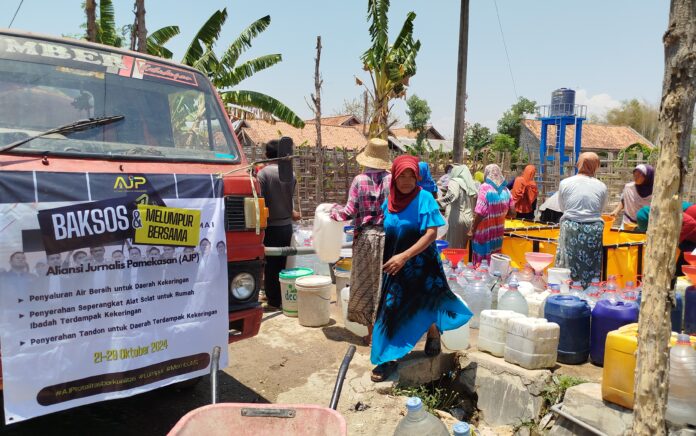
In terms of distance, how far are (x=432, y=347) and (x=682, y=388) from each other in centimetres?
183

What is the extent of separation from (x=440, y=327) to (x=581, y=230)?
2482 mm

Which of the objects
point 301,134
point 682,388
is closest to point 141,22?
point 682,388

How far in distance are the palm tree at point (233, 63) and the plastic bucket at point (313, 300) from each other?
775 cm

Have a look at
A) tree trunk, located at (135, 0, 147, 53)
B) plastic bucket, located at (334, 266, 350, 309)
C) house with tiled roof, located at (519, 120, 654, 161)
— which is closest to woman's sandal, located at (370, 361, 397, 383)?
plastic bucket, located at (334, 266, 350, 309)

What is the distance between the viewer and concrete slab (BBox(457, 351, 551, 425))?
366 cm

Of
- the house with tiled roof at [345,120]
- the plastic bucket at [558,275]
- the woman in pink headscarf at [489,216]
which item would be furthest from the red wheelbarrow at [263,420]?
the house with tiled roof at [345,120]

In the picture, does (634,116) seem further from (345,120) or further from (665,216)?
(665,216)

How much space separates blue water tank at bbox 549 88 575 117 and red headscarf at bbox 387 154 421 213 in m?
38.3

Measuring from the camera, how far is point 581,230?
549 centimetres

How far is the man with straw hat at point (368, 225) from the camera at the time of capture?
169 inches

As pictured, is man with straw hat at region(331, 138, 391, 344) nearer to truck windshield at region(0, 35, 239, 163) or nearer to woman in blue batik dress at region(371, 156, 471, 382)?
woman in blue batik dress at region(371, 156, 471, 382)

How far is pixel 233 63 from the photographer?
40.3 feet

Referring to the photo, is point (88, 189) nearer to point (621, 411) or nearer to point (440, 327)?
point (440, 327)

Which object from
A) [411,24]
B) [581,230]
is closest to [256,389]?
Result: [581,230]
